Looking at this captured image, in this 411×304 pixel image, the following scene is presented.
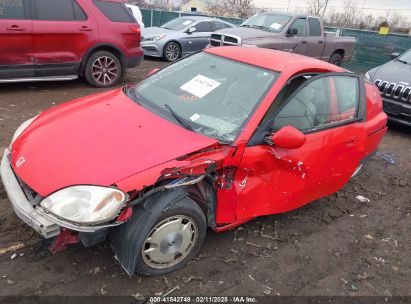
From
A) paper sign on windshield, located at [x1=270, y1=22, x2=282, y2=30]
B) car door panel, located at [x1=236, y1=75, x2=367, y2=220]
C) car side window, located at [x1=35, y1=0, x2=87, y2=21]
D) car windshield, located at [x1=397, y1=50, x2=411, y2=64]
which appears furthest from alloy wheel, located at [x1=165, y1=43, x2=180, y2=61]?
car door panel, located at [x1=236, y1=75, x2=367, y2=220]

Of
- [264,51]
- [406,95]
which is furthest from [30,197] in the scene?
[406,95]

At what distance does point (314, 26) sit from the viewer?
10.8 m

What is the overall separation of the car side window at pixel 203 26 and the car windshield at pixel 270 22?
8.50 feet

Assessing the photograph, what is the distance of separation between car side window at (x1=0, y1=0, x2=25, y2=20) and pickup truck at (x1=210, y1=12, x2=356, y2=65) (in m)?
4.70

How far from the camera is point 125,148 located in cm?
276

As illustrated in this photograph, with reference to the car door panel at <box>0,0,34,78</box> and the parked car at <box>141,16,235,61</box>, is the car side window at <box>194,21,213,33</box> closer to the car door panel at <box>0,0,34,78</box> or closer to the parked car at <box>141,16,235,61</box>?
the parked car at <box>141,16,235,61</box>

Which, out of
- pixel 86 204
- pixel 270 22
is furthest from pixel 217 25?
pixel 86 204

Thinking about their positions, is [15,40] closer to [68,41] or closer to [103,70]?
[68,41]

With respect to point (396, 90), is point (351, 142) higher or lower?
higher

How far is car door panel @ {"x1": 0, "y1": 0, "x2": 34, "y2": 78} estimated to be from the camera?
20.8 ft

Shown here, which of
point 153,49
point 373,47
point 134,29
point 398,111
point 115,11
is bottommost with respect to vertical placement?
point 398,111

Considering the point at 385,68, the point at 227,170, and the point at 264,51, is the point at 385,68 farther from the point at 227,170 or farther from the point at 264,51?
the point at 227,170

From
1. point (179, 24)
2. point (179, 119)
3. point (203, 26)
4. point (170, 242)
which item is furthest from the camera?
point (179, 24)

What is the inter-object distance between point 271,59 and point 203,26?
9.91m
